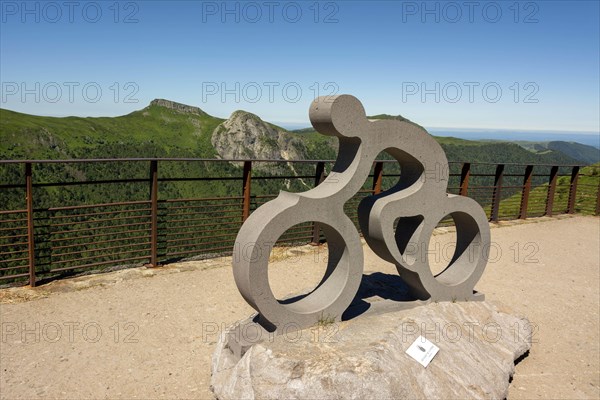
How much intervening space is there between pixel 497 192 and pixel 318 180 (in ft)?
17.7

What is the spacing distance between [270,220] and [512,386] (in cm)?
309

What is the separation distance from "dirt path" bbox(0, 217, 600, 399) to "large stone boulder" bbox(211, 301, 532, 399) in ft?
1.28

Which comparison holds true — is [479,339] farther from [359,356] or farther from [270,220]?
[270,220]

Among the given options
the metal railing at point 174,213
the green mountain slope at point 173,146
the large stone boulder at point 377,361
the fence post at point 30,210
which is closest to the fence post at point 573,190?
the metal railing at point 174,213

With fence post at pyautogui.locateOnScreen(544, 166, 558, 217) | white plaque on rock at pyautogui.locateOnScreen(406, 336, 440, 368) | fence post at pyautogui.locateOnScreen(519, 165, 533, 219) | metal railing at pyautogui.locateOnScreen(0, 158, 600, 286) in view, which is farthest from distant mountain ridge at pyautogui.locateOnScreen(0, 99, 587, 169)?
white plaque on rock at pyautogui.locateOnScreen(406, 336, 440, 368)

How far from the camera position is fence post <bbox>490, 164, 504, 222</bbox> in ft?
A: 38.3

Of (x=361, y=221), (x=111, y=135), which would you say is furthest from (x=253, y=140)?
(x=361, y=221)

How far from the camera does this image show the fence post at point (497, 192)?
11.7 meters

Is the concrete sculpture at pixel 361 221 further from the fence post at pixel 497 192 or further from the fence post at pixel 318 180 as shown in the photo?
the fence post at pixel 497 192

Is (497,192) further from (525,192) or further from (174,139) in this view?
(174,139)

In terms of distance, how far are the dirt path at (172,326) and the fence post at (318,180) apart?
16.5 inches

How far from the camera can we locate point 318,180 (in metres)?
8.84

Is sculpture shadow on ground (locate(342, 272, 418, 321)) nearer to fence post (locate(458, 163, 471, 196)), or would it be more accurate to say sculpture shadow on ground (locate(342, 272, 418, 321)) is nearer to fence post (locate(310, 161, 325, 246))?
fence post (locate(310, 161, 325, 246))

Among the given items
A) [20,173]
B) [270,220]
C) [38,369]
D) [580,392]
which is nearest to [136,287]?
[38,369]
